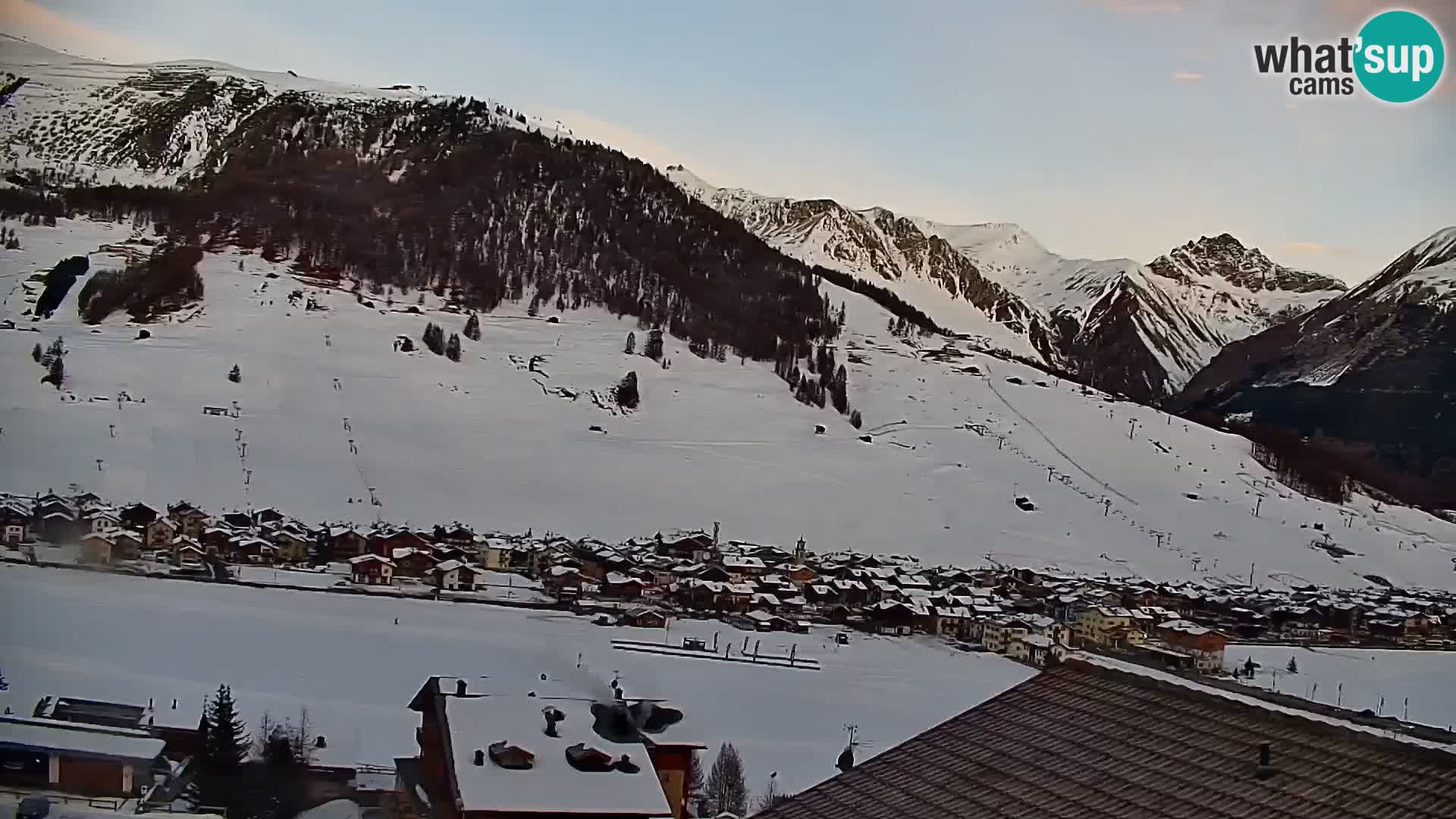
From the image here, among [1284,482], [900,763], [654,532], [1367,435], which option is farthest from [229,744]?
[1367,435]

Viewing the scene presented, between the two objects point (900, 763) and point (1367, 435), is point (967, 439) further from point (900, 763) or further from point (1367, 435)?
point (900, 763)

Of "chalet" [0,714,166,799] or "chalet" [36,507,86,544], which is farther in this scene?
"chalet" [36,507,86,544]

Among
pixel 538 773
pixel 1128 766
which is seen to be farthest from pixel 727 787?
pixel 1128 766

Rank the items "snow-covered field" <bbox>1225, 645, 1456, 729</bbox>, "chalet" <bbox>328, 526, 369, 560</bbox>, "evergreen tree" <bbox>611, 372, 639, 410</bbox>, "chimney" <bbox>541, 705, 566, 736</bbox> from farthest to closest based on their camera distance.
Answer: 1. "evergreen tree" <bbox>611, 372, 639, 410</bbox>
2. "chalet" <bbox>328, 526, 369, 560</bbox>
3. "snow-covered field" <bbox>1225, 645, 1456, 729</bbox>
4. "chimney" <bbox>541, 705, 566, 736</bbox>

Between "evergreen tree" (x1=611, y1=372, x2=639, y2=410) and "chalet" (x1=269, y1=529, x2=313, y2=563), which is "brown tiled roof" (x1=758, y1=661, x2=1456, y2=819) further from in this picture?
"evergreen tree" (x1=611, y1=372, x2=639, y2=410)

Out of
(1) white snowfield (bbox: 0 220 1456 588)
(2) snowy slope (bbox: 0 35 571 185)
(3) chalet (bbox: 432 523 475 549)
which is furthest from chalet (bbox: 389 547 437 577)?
(2) snowy slope (bbox: 0 35 571 185)

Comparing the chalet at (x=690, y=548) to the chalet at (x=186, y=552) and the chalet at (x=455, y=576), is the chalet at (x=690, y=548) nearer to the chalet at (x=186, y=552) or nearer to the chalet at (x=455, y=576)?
the chalet at (x=455, y=576)
